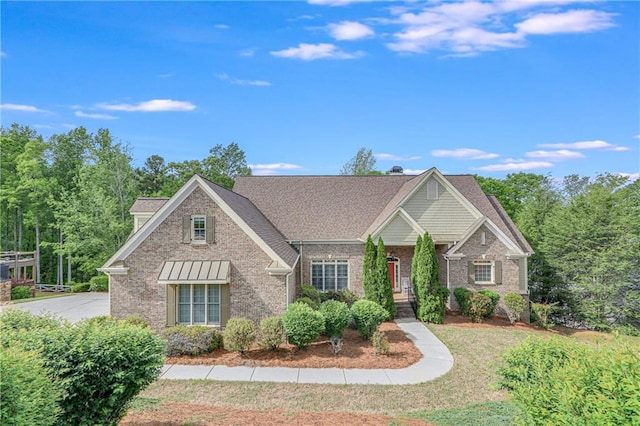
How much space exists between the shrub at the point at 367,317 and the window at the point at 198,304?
215 inches

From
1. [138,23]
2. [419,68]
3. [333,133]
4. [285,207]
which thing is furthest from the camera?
[333,133]

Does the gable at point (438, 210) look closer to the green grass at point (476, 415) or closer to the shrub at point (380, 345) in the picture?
the shrub at point (380, 345)

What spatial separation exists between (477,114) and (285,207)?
505 inches

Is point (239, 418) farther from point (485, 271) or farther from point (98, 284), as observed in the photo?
point (98, 284)

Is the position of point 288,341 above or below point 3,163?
below

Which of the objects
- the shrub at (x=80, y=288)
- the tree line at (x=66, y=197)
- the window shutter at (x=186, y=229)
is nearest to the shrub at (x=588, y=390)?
the window shutter at (x=186, y=229)

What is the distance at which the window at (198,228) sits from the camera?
15852 millimetres

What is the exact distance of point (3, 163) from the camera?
39688 millimetres

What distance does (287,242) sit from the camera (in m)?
22.3

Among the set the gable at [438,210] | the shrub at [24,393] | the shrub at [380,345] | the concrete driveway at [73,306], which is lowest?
the concrete driveway at [73,306]

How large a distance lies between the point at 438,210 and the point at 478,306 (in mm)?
5990

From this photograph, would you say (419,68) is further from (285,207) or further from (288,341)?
(288,341)

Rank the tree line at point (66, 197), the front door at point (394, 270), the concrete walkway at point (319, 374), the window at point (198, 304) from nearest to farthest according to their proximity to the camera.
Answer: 1. the concrete walkway at point (319, 374)
2. the window at point (198, 304)
3. the front door at point (394, 270)
4. the tree line at point (66, 197)

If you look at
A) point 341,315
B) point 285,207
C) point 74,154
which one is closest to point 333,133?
point 285,207
